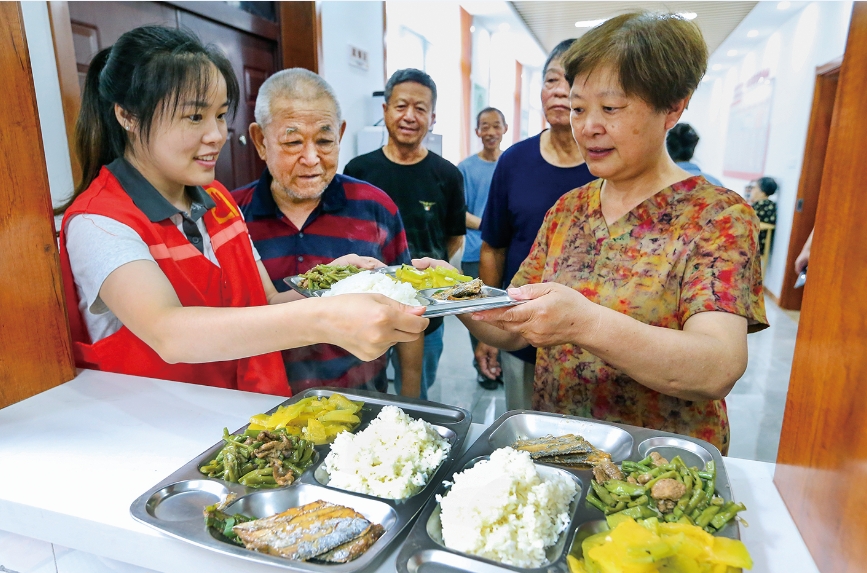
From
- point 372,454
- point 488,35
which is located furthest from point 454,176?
point 488,35

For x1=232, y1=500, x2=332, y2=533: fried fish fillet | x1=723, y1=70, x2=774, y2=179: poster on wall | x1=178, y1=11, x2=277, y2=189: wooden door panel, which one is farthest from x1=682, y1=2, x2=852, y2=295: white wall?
x1=232, y1=500, x2=332, y2=533: fried fish fillet

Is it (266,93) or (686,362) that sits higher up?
(266,93)

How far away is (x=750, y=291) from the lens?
118 cm

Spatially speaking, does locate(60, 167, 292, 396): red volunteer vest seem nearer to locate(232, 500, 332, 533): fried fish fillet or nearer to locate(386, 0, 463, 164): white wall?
locate(232, 500, 332, 533): fried fish fillet

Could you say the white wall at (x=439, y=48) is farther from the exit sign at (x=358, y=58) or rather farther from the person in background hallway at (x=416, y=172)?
the person in background hallway at (x=416, y=172)

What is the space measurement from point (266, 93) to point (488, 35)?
16.8ft

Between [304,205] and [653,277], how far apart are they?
125cm

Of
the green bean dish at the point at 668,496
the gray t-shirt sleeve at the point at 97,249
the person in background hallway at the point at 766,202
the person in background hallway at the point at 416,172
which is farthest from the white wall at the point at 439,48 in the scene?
the person in background hallway at the point at 766,202

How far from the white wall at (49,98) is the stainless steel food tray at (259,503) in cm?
181

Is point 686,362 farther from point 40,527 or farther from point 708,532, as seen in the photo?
point 40,527

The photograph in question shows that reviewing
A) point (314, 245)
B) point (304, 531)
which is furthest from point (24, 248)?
point (304, 531)

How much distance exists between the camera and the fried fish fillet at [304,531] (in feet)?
2.56

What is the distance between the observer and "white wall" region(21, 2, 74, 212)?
2199 mm

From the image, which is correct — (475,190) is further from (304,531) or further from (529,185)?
(304,531)
